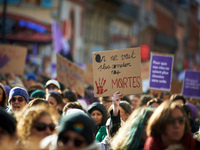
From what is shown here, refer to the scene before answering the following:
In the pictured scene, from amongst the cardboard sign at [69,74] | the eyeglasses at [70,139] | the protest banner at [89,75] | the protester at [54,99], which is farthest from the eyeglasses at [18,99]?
the protest banner at [89,75]

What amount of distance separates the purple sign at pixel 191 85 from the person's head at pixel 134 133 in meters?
6.32

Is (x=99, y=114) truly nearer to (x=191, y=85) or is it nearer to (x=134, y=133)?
(x=134, y=133)

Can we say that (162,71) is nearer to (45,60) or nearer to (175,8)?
(45,60)

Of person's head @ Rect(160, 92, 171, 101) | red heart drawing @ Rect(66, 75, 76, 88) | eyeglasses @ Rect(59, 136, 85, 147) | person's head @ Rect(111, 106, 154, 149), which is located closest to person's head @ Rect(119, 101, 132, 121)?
person's head @ Rect(111, 106, 154, 149)

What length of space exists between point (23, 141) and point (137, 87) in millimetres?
2556

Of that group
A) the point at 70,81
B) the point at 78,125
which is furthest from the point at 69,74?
the point at 78,125

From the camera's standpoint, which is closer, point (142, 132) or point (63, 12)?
point (142, 132)

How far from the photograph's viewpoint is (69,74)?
31.0ft

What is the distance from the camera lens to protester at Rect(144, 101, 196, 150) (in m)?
3.68

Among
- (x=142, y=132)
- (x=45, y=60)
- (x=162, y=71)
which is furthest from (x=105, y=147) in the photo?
(x=45, y=60)

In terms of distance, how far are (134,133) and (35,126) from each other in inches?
33.3

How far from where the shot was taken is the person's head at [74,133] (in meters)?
3.39

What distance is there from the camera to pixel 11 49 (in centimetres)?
1173

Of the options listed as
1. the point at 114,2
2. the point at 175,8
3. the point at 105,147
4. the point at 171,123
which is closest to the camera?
the point at 171,123
